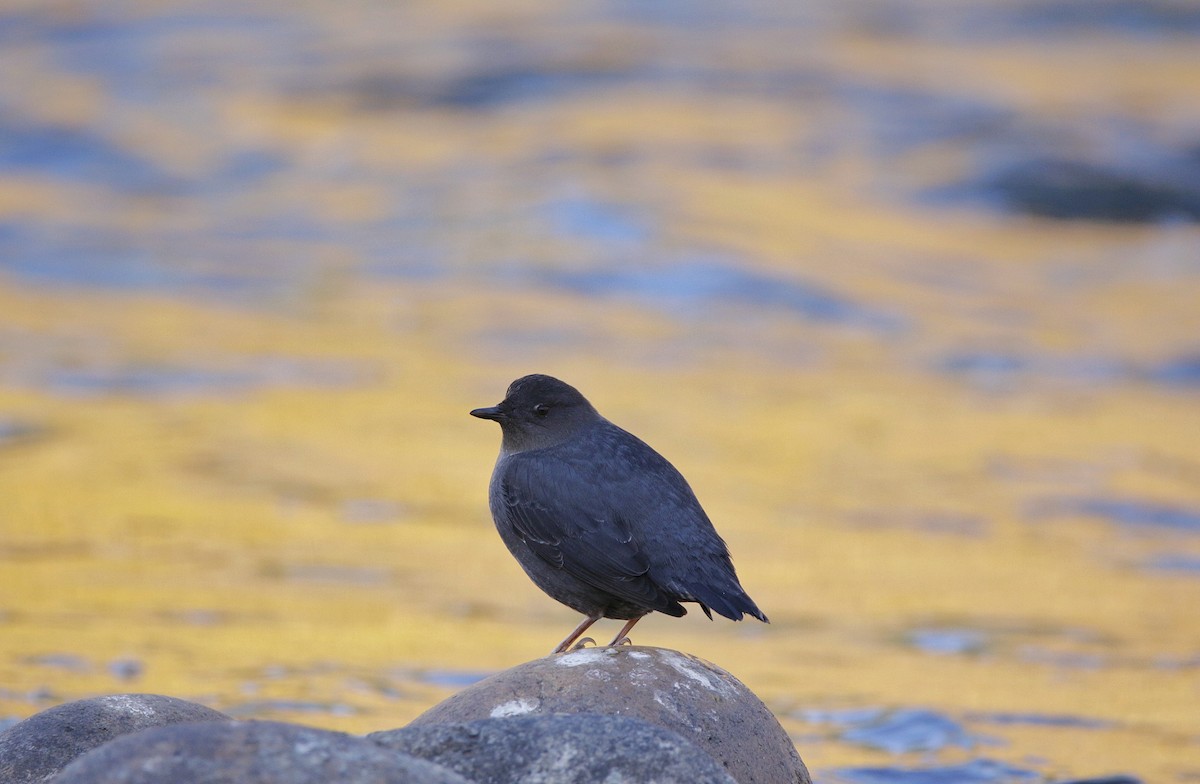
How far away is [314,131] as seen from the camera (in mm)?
21812

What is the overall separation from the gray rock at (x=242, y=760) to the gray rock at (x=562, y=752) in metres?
0.41

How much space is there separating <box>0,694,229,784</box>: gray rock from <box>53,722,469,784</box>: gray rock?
3.76 ft

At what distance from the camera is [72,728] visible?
4.77 m

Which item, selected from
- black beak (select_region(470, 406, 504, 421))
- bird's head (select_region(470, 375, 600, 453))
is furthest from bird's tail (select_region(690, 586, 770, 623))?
black beak (select_region(470, 406, 504, 421))

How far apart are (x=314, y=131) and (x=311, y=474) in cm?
1152

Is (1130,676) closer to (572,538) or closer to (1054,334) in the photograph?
(572,538)

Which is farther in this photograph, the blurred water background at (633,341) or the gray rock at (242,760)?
the blurred water background at (633,341)

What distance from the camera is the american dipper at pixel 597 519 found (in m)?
5.06

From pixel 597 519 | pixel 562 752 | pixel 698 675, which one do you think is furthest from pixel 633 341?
pixel 562 752

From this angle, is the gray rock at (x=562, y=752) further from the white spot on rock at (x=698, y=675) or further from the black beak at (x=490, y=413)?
the black beak at (x=490, y=413)

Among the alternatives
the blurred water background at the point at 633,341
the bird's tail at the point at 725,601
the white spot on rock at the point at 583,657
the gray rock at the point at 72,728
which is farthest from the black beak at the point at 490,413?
the blurred water background at the point at 633,341

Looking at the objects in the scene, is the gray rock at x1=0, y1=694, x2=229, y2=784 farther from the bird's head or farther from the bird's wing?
the bird's head

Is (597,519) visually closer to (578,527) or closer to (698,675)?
(578,527)

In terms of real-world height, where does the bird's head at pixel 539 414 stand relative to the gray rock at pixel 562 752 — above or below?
above
